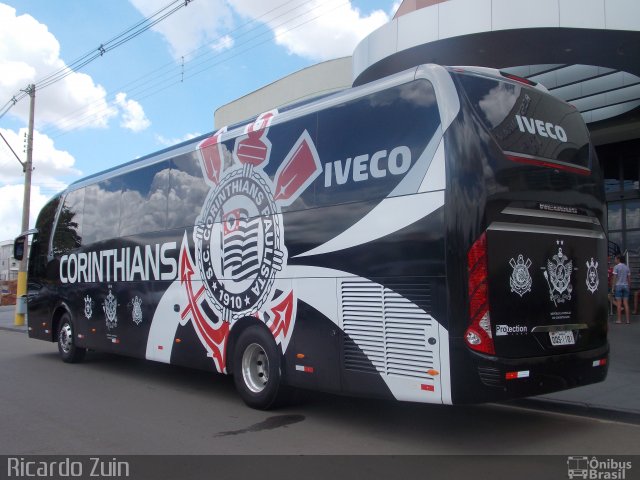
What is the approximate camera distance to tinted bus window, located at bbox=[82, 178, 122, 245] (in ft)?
35.8

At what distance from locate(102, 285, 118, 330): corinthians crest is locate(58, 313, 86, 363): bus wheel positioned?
169 cm

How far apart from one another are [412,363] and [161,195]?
555cm

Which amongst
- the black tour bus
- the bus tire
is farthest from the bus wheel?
the bus tire

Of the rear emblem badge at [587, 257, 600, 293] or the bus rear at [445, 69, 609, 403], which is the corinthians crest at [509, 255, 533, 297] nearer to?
→ the bus rear at [445, 69, 609, 403]

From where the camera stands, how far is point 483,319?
5.60 m

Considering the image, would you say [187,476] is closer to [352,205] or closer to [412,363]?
[412,363]

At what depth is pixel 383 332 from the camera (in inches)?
241

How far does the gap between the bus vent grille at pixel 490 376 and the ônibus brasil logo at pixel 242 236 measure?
2500mm

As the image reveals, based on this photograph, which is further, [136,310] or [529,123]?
[136,310]

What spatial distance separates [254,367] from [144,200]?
3855 millimetres

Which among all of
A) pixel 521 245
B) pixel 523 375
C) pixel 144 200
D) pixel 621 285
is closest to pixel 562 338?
pixel 523 375

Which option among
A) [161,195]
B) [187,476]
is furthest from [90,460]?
[161,195]

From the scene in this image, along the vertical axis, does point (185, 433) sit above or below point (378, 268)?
below

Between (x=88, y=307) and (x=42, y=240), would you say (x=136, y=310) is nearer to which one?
(x=88, y=307)
